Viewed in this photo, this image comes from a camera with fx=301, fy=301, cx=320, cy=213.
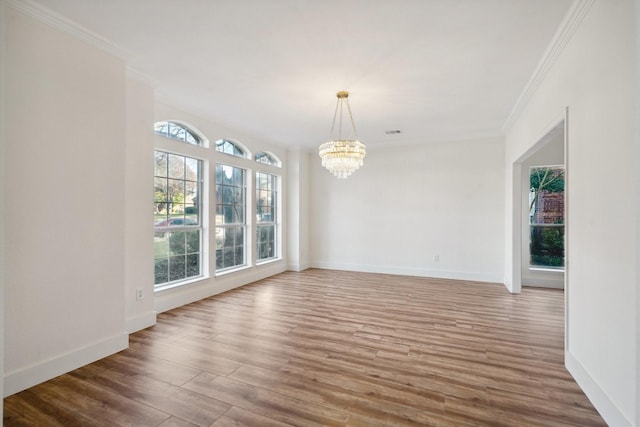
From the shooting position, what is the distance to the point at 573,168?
2.41 metres

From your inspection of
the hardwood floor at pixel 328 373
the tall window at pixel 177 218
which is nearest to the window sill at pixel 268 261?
the tall window at pixel 177 218

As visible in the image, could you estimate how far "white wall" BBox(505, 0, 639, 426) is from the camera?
1.67 metres

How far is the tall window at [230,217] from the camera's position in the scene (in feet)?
16.9

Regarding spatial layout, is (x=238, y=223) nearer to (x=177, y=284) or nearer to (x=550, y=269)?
(x=177, y=284)

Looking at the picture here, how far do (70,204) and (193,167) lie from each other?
2218 mm

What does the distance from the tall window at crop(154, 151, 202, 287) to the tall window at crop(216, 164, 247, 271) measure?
44cm

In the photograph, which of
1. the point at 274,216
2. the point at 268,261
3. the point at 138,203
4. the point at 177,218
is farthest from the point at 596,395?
the point at 274,216

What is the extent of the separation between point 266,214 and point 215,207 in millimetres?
1683

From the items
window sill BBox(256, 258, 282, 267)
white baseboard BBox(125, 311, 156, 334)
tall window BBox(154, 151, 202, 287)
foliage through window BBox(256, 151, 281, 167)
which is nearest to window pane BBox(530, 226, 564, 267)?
window sill BBox(256, 258, 282, 267)

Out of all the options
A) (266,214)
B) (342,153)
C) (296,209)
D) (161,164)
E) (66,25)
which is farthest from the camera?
(296,209)

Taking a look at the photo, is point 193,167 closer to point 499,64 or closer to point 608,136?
point 499,64

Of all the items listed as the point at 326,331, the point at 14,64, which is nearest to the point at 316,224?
the point at 326,331

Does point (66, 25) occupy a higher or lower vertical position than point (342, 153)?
higher

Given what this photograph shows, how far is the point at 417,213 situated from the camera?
6.37 metres
